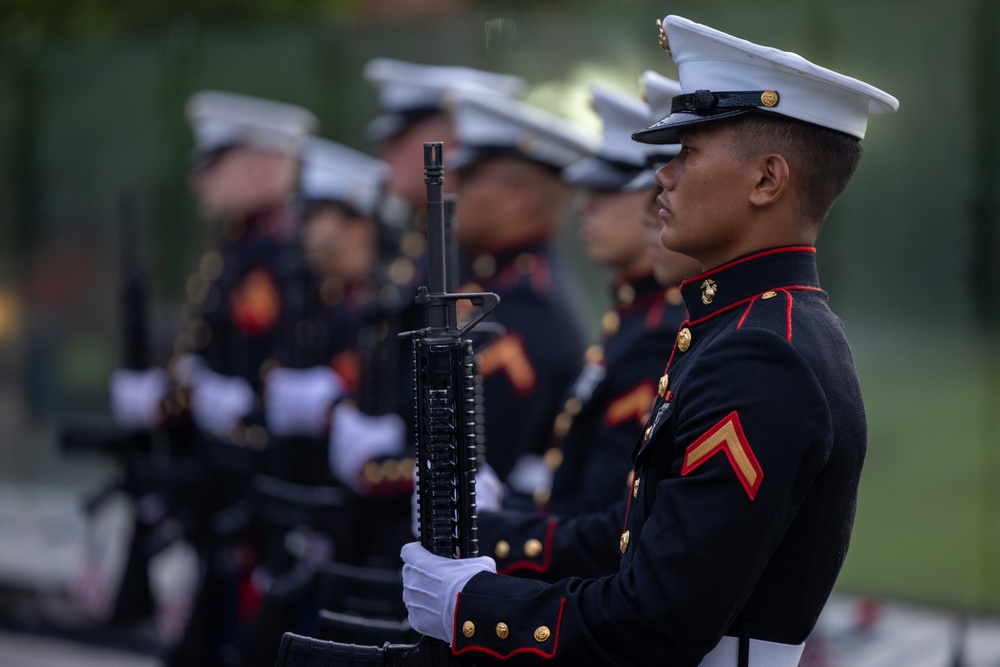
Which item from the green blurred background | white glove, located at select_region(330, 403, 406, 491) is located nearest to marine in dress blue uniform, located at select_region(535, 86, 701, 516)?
white glove, located at select_region(330, 403, 406, 491)

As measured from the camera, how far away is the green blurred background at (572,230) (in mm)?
4887

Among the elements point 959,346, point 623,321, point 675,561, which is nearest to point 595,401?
point 623,321

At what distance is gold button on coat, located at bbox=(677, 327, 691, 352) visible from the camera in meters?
2.03

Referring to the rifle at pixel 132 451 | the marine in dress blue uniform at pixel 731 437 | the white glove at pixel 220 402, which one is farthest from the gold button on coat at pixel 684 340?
the rifle at pixel 132 451

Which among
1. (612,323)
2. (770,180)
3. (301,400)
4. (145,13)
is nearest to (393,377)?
(301,400)

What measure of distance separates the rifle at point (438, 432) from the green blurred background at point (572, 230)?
127 inches

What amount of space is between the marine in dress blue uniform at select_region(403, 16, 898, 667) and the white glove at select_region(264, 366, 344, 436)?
9.30 ft

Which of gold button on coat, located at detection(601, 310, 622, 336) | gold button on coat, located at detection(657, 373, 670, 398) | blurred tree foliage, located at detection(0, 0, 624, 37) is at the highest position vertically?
blurred tree foliage, located at detection(0, 0, 624, 37)

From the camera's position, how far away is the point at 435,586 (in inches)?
78.7

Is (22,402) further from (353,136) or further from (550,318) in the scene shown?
(550,318)

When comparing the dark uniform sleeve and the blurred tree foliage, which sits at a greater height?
the blurred tree foliage

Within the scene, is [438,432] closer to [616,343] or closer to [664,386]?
[664,386]

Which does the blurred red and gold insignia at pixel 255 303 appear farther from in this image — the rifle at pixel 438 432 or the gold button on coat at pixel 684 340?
the gold button on coat at pixel 684 340

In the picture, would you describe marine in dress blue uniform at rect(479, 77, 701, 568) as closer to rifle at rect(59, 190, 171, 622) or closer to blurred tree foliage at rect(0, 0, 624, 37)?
rifle at rect(59, 190, 171, 622)
